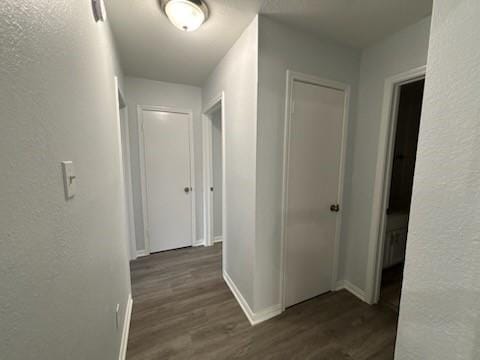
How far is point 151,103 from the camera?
8.24 feet

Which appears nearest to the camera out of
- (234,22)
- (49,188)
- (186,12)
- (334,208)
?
(49,188)

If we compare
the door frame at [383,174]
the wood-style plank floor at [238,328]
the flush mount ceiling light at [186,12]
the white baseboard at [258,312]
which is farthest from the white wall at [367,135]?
the flush mount ceiling light at [186,12]

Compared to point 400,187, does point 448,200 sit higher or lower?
higher

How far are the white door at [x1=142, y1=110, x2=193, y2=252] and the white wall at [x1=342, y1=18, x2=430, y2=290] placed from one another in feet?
7.03

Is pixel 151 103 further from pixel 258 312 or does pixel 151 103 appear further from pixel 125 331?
pixel 258 312

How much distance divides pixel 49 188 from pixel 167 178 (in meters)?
2.28

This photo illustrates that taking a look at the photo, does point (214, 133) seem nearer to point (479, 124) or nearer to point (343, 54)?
point (343, 54)

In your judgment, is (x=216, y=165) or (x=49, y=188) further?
(x=216, y=165)

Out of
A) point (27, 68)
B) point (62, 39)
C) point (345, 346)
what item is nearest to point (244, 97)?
point (62, 39)

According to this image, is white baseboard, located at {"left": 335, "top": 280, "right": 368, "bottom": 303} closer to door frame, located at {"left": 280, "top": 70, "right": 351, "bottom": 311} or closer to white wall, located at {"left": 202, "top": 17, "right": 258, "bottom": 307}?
door frame, located at {"left": 280, "top": 70, "right": 351, "bottom": 311}

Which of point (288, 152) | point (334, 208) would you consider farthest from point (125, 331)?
point (334, 208)

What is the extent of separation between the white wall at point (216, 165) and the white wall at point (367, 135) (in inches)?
71.8

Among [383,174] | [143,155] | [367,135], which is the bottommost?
[383,174]

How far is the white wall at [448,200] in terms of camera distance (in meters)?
0.51
